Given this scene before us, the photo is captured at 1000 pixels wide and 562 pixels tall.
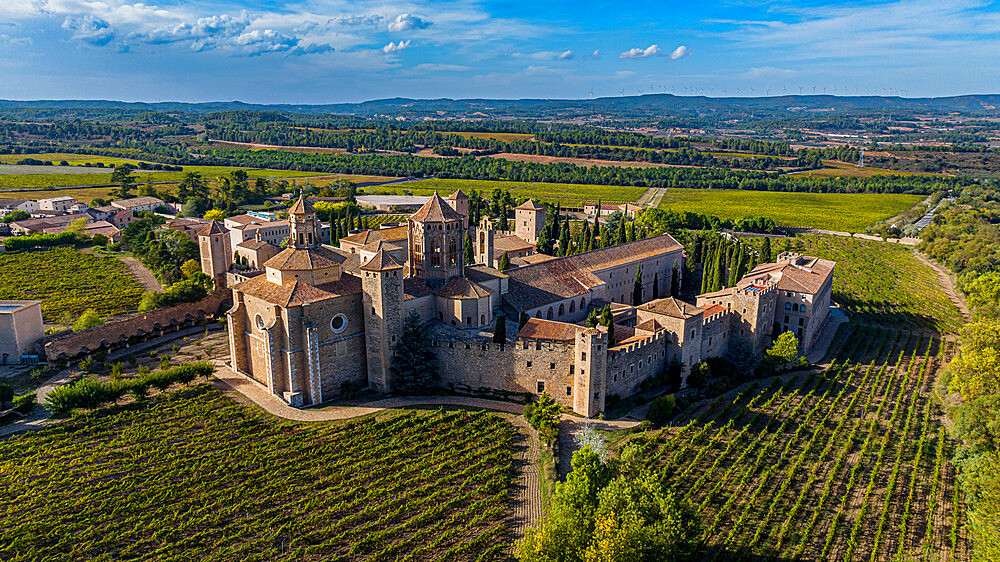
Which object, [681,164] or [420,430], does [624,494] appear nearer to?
[420,430]

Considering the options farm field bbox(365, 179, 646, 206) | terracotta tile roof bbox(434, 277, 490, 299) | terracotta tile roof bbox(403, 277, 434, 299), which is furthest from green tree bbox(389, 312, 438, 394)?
farm field bbox(365, 179, 646, 206)

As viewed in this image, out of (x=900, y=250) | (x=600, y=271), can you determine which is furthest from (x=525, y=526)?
(x=900, y=250)

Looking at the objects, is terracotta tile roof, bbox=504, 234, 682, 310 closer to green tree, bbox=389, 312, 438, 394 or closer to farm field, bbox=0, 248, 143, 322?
green tree, bbox=389, 312, 438, 394

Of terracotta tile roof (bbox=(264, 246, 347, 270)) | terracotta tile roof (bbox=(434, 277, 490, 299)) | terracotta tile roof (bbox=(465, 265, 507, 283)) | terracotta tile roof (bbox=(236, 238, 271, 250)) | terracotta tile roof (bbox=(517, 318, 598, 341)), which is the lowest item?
terracotta tile roof (bbox=(517, 318, 598, 341))

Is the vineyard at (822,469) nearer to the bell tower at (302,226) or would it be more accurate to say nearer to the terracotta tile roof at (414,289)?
the terracotta tile roof at (414,289)

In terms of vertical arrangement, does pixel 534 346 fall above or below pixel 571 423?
above
